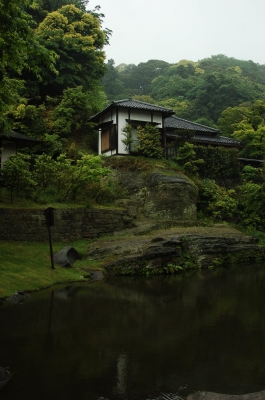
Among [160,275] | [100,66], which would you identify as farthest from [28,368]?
[100,66]

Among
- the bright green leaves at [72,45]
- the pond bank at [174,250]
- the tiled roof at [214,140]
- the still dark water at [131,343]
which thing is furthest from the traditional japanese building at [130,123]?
the still dark water at [131,343]

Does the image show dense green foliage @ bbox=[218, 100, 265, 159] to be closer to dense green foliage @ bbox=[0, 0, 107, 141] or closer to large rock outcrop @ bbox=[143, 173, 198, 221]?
large rock outcrop @ bbox=[143, 173, 198, 221]

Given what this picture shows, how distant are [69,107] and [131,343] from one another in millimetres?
27908

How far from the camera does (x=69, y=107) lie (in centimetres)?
3247

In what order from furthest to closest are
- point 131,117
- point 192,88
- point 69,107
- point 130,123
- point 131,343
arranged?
1. point 192,88
2. point 69,107
3. point 131,117
4. point 130,123
5. point 131,343

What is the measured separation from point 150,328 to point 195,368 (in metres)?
2.37

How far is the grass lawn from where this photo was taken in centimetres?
1240

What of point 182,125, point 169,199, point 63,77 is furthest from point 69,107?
point 169,199

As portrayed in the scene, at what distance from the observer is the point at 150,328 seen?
340 inches

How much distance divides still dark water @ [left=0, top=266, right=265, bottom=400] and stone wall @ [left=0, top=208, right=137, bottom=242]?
6.51 metres

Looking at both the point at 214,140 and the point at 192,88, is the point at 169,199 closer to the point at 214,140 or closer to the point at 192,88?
the point at 214,140

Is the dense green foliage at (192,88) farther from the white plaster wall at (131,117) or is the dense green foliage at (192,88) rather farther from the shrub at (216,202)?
the shrub at (216,202)

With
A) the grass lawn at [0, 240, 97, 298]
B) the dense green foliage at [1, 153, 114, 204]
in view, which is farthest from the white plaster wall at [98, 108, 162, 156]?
the grass lawn at [0, 240, 97, 298]

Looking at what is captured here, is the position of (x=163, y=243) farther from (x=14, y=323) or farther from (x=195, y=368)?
(x=195, y=368)
